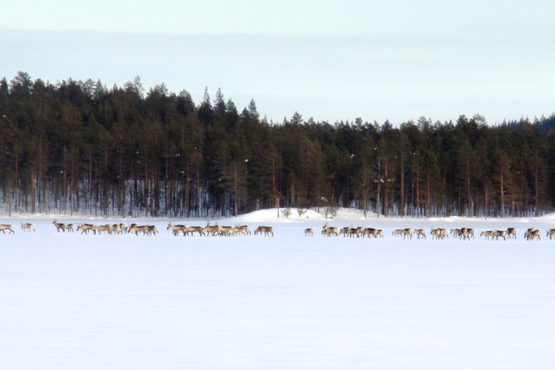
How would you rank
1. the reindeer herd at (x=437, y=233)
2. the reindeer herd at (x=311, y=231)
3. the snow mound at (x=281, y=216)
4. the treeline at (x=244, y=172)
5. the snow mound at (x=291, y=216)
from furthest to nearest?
the treeline at (x=244, y=172) < the snow mound at (x=291, y=216) < the snow mound at (x=281, y=216) < the reindeer herd at (x=311, y=231) < the reindeer herd at (x=437, y=233)

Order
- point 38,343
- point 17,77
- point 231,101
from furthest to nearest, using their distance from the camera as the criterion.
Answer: point 17,77 → point 231,101 → point 38,343

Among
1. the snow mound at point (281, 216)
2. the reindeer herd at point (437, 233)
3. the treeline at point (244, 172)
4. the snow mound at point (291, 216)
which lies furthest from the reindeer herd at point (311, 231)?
the treeline at point (244, 172)

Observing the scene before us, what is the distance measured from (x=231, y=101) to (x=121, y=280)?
13684cm

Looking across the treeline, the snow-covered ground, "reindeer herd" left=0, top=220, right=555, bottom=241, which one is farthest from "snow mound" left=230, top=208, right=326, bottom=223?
the snow-covered ground

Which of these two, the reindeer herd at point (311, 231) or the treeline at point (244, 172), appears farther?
the treeline at point (244, 172)

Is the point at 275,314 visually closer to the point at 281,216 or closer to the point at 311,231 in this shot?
the point at 311,231

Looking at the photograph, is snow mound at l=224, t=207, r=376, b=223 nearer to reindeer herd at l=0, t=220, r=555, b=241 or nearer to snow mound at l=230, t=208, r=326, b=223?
snow mound at l=230, t=208, r=326, b=223

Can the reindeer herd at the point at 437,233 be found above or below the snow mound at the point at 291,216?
below

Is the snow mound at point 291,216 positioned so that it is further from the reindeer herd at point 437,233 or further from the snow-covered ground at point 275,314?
the snow-covered ground at point 275,314

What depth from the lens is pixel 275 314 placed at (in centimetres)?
1515

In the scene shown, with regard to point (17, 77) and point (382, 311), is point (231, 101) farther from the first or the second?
point (382, 311)

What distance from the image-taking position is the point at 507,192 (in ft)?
331

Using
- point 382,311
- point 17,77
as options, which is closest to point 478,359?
point 382,311

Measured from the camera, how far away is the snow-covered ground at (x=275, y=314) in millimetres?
11477
